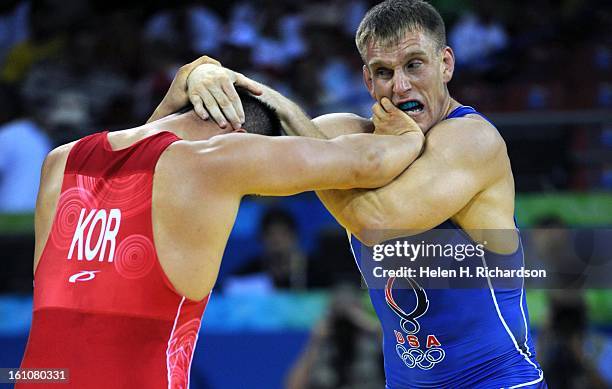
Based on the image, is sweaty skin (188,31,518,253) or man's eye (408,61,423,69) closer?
sweaty skin (188,31,518,253)

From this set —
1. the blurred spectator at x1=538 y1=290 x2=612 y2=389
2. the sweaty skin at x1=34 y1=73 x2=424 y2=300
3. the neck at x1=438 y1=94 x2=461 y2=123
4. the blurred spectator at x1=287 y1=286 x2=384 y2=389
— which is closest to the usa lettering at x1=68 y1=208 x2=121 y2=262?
the sweaty skin at x1=34 y1=73 x2=424 y2=300

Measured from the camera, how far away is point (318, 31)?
8.91 meters

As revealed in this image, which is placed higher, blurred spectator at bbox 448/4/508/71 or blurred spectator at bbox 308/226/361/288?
blurred spectator at bbox 448/4/508/71

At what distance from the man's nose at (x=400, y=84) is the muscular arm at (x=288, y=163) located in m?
0.43

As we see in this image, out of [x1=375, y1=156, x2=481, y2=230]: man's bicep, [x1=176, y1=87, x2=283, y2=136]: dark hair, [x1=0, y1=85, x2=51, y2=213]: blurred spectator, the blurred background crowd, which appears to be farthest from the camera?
[x1=0, y1=85, x2=51, y2=213]: blurred spectator

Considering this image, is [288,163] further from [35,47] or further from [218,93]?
[35,47]

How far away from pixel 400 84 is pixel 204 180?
1.18m

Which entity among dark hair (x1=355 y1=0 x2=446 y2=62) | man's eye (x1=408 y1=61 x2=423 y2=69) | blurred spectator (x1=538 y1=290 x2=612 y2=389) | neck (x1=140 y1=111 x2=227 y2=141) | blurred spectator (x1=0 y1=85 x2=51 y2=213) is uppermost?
blurred spectator (x1=0 y1=85 x2=51 y2=213)

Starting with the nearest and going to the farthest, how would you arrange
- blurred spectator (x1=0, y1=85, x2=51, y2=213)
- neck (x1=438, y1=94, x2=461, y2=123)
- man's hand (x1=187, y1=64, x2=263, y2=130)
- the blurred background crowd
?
1. man's hand (x1=187, y1=64, x2=263, y2=130)
2. neck (x1=438, y1=94, x2=461, y2=123)
3. the blurred background crowd
4. blurred spectator (x1=0, y1=85, x2=51, y2=213)

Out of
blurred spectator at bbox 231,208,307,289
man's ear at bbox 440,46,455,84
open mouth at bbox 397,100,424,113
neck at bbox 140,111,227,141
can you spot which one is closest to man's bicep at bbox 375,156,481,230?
open mouth at bbox 397,100,424,113

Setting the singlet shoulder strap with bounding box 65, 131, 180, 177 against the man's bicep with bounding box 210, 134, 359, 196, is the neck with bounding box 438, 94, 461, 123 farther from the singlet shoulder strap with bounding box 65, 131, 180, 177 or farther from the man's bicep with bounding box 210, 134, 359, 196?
the singlet shoulder strap with bounding box 65, 131, 180, 177

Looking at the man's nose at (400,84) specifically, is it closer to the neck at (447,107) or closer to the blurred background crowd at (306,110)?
the neck at (447,107)

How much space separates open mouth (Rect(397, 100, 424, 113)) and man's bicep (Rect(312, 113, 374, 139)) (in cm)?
21

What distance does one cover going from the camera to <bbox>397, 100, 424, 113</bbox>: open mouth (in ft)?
12.2
